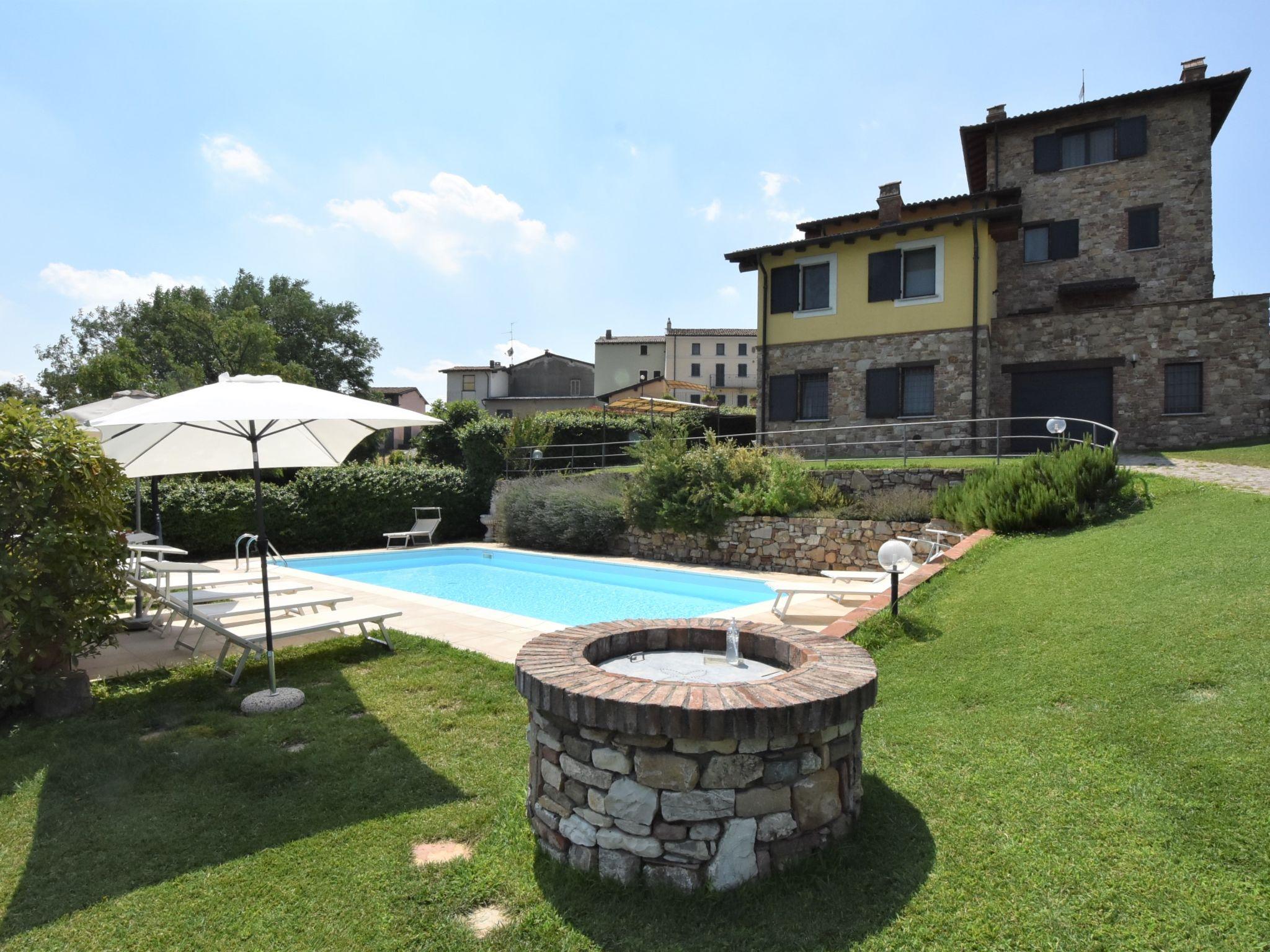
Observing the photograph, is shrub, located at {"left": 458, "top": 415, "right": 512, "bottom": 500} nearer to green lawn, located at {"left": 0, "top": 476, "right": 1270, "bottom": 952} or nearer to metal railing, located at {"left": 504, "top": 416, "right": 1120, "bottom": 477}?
metal railing, located at {"left": 504, "top": 416, "right": 1120, "bottom": 477}

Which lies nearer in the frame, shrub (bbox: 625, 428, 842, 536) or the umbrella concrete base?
the umbrella concrete base

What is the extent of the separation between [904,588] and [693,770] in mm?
5601

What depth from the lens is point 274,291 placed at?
4844 cm

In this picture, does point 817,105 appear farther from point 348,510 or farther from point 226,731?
point 348,510

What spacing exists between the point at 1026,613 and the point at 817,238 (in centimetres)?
1445

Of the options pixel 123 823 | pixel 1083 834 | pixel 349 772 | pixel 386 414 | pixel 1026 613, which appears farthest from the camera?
pixel 1026 613

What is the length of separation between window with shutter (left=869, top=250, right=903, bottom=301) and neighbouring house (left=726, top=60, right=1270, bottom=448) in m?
0.04

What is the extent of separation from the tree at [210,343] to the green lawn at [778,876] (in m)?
32.1

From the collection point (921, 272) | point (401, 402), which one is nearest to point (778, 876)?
point (921, 272)


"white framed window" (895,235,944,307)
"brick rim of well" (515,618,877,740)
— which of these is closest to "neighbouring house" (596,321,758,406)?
"white framed window" (895,235,944,307)

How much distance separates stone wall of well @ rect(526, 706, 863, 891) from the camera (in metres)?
2.88

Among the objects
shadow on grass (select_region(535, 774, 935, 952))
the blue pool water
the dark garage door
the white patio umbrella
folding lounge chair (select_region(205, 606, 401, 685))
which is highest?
the dark garage door

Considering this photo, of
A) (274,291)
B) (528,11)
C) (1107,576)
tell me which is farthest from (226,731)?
(274,291)

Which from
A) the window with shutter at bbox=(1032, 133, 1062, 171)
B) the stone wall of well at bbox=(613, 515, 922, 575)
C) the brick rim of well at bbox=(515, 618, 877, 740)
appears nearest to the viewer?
the brick rim of well at bbox=(515, 618, 877, 740)
